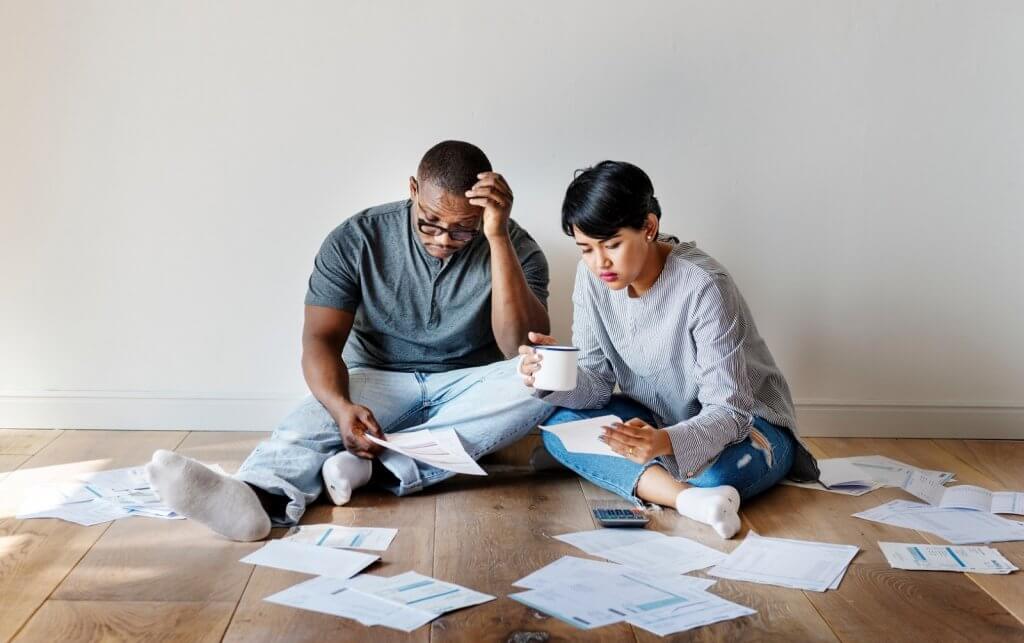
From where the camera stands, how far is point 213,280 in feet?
10.7

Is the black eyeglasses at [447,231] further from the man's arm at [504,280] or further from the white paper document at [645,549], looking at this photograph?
the white paper document at [645,549]

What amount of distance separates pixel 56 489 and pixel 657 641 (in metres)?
1.61

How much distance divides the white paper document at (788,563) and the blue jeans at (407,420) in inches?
27.7

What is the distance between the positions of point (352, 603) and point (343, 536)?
41cm

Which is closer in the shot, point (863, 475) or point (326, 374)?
point (326, 374)

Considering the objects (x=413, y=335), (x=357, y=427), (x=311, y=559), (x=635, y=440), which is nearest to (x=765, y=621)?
(x=635, y=440)

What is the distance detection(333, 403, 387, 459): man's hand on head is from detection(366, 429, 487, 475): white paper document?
0.03 metres

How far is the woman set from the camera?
2.30 metres

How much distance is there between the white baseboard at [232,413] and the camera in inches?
129

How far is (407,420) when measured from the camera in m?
2.81

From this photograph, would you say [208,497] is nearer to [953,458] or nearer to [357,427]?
[357,427]

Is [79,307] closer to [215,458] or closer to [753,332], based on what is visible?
[215,458]

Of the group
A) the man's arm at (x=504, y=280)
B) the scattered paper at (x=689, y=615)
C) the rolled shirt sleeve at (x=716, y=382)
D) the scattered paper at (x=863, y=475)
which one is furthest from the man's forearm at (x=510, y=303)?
the scattered paper at (x=689, y=615)

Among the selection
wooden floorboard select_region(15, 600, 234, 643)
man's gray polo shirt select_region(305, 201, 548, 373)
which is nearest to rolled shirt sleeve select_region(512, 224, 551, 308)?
man's gray polo shirt select_region(305, 201, 548, 373)
